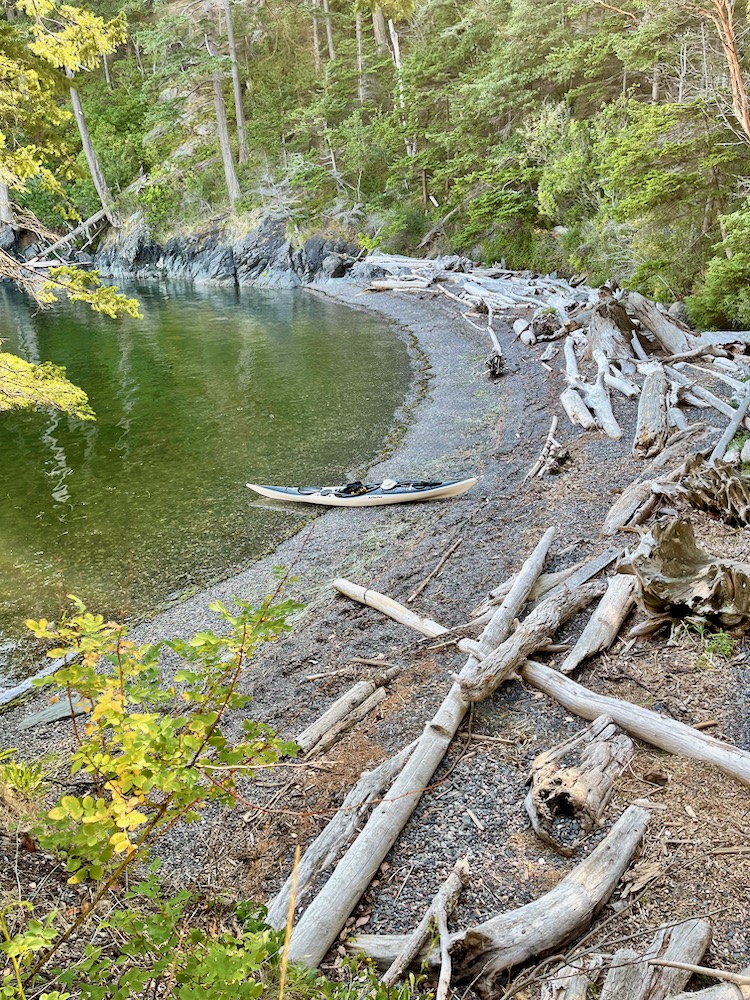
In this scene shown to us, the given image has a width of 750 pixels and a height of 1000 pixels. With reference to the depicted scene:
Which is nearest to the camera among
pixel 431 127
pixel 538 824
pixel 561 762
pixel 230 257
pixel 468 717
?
pixel 538 824

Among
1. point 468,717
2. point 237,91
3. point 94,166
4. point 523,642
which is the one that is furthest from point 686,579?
point 94,166

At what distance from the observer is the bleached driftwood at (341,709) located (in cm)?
576

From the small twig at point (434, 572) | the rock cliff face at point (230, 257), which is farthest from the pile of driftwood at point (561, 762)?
the rock cliff face at point (230, 257)

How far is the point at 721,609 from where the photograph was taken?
554 cm

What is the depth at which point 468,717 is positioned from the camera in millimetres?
5465

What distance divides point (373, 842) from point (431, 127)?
1617 inches

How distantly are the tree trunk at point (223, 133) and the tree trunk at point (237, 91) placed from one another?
37.8 inches

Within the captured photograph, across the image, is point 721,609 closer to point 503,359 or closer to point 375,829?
point 375,829

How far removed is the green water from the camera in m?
10.6

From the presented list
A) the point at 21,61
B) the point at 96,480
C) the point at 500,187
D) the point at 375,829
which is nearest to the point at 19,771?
the point at 375,829

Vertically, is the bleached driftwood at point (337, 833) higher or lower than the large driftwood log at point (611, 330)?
lower

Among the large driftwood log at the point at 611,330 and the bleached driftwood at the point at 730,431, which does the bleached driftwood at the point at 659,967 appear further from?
the large driftwood log at the point at 611,330

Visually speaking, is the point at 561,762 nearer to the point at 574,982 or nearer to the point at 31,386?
the point at 574,982

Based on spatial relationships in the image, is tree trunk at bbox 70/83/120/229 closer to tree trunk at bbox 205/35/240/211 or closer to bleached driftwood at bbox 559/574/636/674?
tree trunk at bbox 205/35/240/211
